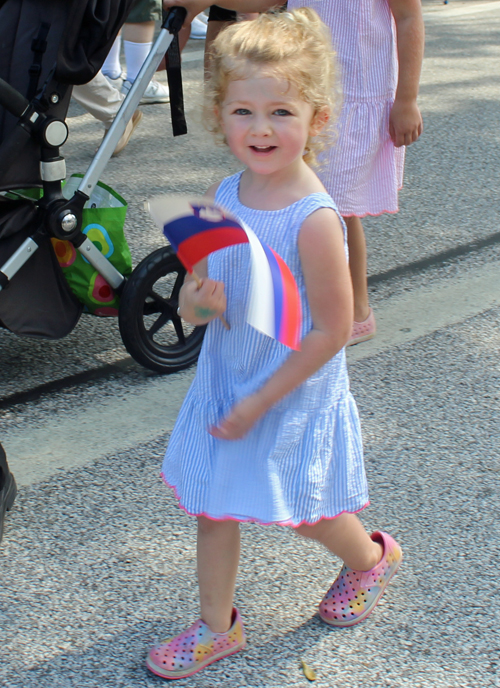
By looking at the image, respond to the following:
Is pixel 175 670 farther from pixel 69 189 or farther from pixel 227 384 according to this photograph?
pixel 69 189

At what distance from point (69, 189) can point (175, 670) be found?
178 cm

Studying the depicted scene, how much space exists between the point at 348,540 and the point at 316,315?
0.55 meters

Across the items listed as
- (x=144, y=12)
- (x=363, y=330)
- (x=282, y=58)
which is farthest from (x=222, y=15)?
(x=282, y=58)

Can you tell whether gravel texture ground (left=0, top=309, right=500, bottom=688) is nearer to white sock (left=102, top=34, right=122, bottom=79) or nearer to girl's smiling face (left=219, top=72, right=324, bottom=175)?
girl's smiling face (left=219, top=72, right=324, bottom=175)

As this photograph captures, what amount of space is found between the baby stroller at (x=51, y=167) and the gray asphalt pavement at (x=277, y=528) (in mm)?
286

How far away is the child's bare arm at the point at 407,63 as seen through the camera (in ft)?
9.41

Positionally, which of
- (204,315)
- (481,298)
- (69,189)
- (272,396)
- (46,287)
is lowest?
(481,298)

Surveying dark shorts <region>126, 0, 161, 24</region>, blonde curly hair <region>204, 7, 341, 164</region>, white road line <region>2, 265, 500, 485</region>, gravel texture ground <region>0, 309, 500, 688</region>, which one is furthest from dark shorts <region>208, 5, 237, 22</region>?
blonde curly hair <region>204, 7, 341, 164</region>

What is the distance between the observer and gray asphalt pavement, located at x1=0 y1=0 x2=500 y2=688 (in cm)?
194

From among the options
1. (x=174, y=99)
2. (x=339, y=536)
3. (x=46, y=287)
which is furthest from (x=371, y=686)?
(x=174, y=99)

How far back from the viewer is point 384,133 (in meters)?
3.04

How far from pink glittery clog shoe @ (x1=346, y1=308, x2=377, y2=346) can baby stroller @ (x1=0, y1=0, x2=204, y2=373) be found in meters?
0.69

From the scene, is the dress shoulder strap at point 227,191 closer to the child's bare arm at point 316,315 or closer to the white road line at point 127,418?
the child's bare arm at point 316,315

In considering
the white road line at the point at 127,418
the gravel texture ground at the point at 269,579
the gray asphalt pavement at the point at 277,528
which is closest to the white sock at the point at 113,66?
the gray asphalt pavement at the point at 277,528
